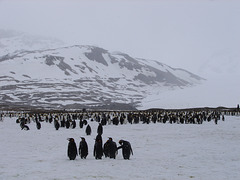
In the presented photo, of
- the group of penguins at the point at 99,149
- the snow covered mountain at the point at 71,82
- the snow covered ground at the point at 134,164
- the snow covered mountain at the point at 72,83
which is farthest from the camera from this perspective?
the snow covered mountain at the point at 71,82

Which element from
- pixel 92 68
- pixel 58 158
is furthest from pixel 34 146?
pixel 92 68

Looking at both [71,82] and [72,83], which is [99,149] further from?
[71,82]

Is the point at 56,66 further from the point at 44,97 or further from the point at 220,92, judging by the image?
the point at 220,92

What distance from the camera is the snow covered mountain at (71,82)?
112 metres

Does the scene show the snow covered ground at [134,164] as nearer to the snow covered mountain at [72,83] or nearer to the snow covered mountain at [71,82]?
the snow covered mountain at [72,83]

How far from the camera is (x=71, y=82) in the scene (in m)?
146

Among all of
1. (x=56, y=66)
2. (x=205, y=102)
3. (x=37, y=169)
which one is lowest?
(x=37, y=169)

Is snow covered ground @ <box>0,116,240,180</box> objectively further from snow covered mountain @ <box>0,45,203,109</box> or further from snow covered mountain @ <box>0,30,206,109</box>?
snow covered mountain @ <box>0,45,203,109</box>

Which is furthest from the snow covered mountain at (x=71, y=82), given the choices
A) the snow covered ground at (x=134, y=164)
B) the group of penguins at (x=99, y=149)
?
the group of penguins at (x=99, y=149)

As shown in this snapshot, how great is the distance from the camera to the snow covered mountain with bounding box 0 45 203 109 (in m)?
112

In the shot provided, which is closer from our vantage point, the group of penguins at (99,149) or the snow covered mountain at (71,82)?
the group of penguins at (99,149)

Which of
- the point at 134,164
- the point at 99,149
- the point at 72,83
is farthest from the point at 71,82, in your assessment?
the point at 134,164

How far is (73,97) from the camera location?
116125 mm

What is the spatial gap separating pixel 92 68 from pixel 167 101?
92795 mm
